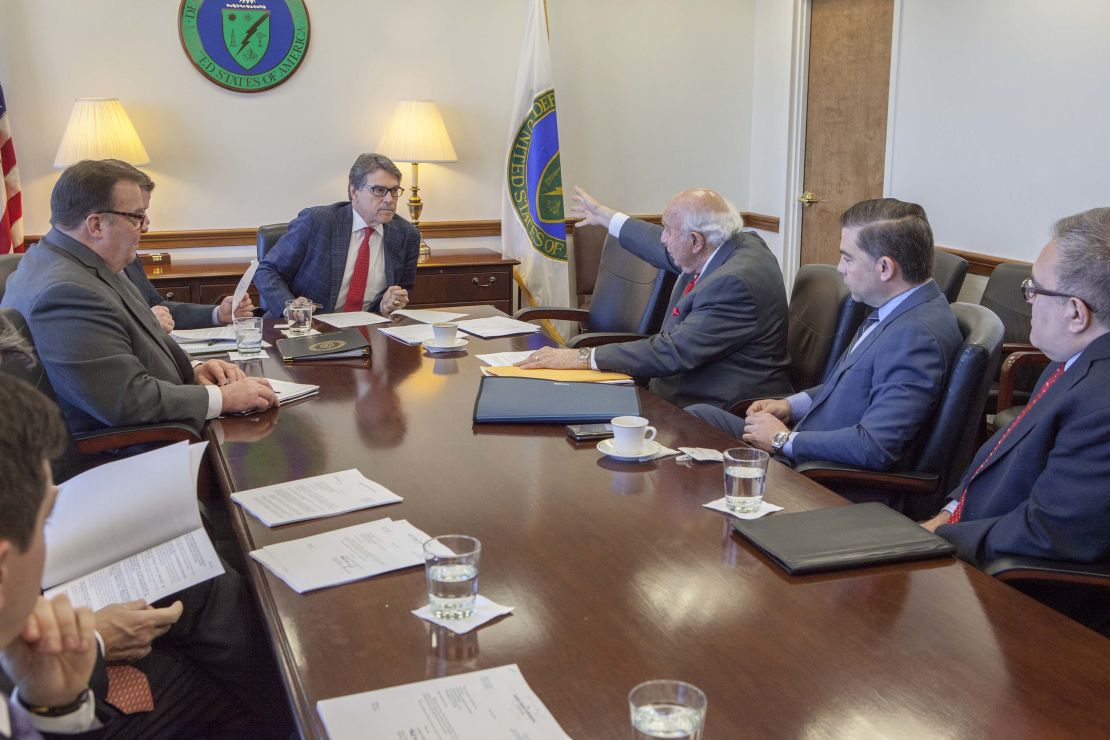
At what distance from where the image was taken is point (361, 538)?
1680 millimetres

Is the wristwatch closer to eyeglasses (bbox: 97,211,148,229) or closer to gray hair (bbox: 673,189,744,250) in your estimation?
gray hair (bbox: 673,189,744,250)

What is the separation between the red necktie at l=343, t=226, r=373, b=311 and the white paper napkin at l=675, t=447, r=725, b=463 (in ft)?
7.38

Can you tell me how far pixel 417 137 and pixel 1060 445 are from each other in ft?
12.7

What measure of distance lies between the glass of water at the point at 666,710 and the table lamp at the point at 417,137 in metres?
4.25

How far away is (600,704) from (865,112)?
183 inches

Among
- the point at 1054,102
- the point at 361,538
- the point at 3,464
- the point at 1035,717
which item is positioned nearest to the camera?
the point at 3,464

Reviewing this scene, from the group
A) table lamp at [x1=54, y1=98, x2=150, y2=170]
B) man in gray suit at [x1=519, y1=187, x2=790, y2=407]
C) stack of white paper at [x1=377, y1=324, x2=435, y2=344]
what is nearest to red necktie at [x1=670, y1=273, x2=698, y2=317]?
man in gray suit at [x1=519, y1=187, x2=790, y2=407]

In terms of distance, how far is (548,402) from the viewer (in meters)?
2.44

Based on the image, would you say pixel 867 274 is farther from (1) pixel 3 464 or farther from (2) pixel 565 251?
(2) pixel 565 251

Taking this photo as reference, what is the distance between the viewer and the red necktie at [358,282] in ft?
13.4

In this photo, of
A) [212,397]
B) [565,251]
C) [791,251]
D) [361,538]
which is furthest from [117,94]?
[361,538]

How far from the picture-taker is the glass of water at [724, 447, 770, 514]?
5.91 feet

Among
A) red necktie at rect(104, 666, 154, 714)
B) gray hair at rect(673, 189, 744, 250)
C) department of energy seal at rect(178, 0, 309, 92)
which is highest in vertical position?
department of energy seal at rect(178, 0, 309, 92)

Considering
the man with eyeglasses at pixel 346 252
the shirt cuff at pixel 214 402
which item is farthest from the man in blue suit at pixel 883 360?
the man with eyeglasses at pixel 346 252
